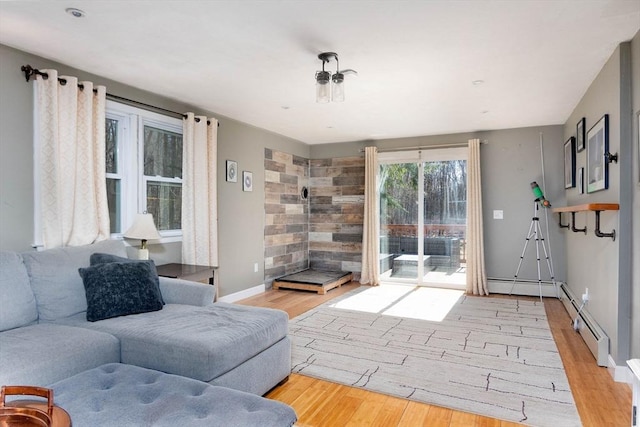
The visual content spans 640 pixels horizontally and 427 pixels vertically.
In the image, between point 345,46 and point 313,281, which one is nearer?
point 345,46

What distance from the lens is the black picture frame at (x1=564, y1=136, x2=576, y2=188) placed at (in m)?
4.42

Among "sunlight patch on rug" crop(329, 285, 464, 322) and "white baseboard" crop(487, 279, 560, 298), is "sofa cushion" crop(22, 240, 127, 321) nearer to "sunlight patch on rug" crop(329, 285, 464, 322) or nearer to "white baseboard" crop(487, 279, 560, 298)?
"sunlight patch on rug" crop(329, 285, 464, 322)

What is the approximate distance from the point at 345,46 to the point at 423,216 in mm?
3753

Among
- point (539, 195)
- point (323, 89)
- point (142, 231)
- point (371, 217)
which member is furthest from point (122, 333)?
point (539, 195)

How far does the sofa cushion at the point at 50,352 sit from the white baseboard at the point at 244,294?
2.54 meters

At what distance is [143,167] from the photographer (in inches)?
149

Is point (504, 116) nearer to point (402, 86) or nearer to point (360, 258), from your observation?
point (402, 86)

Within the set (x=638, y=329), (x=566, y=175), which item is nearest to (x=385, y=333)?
(x=638, y=329)

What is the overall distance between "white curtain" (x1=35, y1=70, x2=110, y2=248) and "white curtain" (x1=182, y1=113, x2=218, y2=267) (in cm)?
94

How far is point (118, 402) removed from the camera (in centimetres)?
152

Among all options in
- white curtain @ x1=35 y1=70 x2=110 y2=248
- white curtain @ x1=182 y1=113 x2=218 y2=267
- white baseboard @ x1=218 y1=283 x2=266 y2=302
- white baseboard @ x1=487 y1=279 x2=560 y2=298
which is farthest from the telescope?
white curtain @ x1=35 y1=70 x2=110 y2=248

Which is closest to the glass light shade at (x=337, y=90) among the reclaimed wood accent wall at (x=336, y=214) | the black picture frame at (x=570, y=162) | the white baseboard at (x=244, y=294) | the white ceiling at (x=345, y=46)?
the white ceiling at (x=345, y=46)

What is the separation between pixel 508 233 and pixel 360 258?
2295 millimetres

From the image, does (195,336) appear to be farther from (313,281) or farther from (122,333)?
(313,281)
